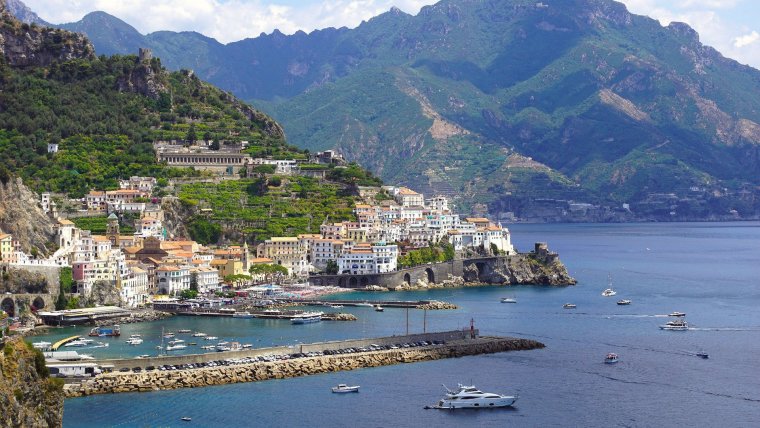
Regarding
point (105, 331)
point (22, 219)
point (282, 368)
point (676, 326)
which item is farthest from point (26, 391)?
point (22, 219)

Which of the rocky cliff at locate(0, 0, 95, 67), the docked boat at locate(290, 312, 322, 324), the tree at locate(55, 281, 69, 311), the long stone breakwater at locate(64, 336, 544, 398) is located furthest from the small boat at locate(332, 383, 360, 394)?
the rocky cliff at locate(0, 0, 95, 67)

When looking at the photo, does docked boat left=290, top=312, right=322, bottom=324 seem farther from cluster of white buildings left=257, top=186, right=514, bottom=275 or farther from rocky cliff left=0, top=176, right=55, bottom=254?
cluster of white buildings left=257, top=186, right=514, bottom=275

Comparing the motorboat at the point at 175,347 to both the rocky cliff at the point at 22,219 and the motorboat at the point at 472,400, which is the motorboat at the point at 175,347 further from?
the rocky cliff at the point at 22,219

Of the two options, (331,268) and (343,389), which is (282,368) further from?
(331,268)

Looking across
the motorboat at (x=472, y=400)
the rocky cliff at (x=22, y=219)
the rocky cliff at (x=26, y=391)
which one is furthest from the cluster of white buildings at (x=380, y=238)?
the rocky cliff at (x=26, y=391)

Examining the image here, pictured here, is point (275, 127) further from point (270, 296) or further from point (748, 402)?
point (748, 402)
